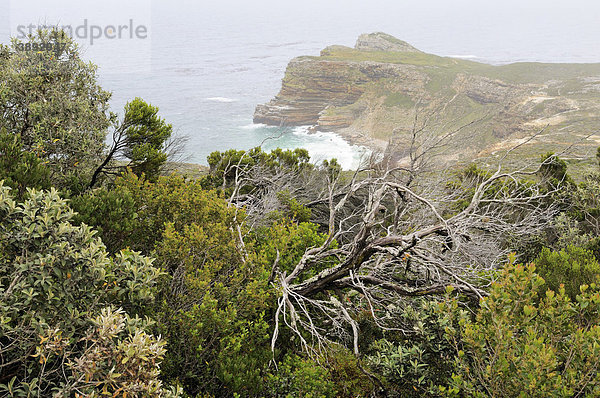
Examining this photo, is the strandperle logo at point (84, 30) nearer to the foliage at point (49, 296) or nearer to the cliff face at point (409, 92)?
the foliage at point (49, 296)

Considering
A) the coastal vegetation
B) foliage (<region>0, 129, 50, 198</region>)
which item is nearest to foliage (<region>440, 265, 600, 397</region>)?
the coastal vegetation

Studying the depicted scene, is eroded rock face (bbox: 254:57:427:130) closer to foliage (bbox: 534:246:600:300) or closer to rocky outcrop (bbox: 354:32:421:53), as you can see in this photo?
rocky outcrop (bbox: 354:32:421:53)

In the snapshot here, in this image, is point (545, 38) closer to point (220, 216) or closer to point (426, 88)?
point (426, 88)

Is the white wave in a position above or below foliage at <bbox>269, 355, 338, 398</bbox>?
below

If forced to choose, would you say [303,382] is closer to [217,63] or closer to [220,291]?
[220,291]

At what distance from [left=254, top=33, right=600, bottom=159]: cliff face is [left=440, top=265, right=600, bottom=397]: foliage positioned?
208 feet

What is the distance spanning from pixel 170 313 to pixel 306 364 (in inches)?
73.6

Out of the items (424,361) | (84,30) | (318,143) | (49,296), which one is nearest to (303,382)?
(424,361)

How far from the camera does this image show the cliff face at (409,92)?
224ft

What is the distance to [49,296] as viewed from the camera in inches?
124

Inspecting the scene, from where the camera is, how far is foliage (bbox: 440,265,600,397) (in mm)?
3129

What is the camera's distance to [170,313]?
5078mm

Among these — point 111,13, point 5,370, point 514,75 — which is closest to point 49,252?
point 5,370

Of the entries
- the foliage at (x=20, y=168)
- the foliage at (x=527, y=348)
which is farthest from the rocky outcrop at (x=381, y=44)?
the foliage at (x=527, y=348)
